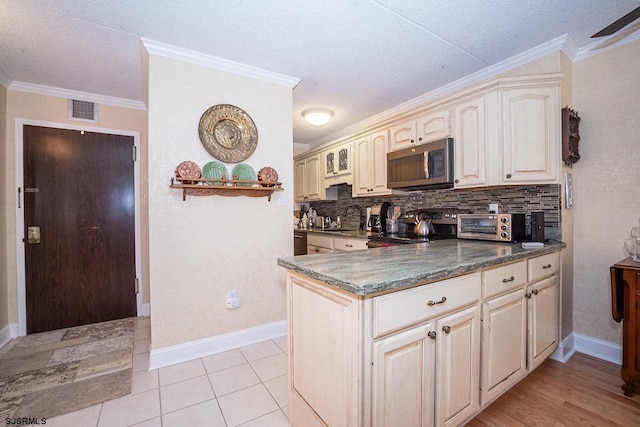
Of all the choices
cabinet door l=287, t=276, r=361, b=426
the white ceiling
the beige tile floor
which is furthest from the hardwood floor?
the white ceiling

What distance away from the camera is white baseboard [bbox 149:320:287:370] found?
7.16 feet

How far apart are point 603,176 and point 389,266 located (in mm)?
2158

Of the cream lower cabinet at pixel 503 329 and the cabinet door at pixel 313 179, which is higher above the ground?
the cabinet door at pixel 313 179

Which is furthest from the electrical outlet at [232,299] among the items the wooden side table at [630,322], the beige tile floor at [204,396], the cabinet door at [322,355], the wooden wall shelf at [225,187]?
the wooden side table at [630,322]

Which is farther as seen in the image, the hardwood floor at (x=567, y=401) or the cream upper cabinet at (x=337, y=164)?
the cream upper cabinet at (x=337, y=164)

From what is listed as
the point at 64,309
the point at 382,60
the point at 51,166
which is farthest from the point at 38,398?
the point at 382,60

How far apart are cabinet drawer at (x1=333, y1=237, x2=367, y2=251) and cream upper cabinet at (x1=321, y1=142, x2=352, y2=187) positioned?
0.88 metres

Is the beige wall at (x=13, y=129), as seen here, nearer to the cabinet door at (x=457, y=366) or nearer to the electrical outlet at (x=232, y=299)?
the electrical outlet at (x=232, y=299)

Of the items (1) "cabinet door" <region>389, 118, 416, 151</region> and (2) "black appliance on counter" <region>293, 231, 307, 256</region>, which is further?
(2) "black appliance on counter" <region>293, 231, 307, 256</region>

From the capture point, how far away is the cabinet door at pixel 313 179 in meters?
4.57

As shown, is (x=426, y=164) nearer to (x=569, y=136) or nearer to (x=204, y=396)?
(x=569, y=136)

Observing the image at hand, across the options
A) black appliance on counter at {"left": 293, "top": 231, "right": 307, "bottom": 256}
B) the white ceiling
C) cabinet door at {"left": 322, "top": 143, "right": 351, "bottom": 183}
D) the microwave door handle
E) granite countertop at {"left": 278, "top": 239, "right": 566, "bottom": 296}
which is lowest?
black appliance on counter at {"left": 293, "top": 231, "right": 307, "bottom": 256}

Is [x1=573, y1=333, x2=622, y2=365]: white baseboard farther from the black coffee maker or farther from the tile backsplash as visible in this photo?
the black coffee maker

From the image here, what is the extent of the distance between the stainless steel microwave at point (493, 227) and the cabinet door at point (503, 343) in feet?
2.11
